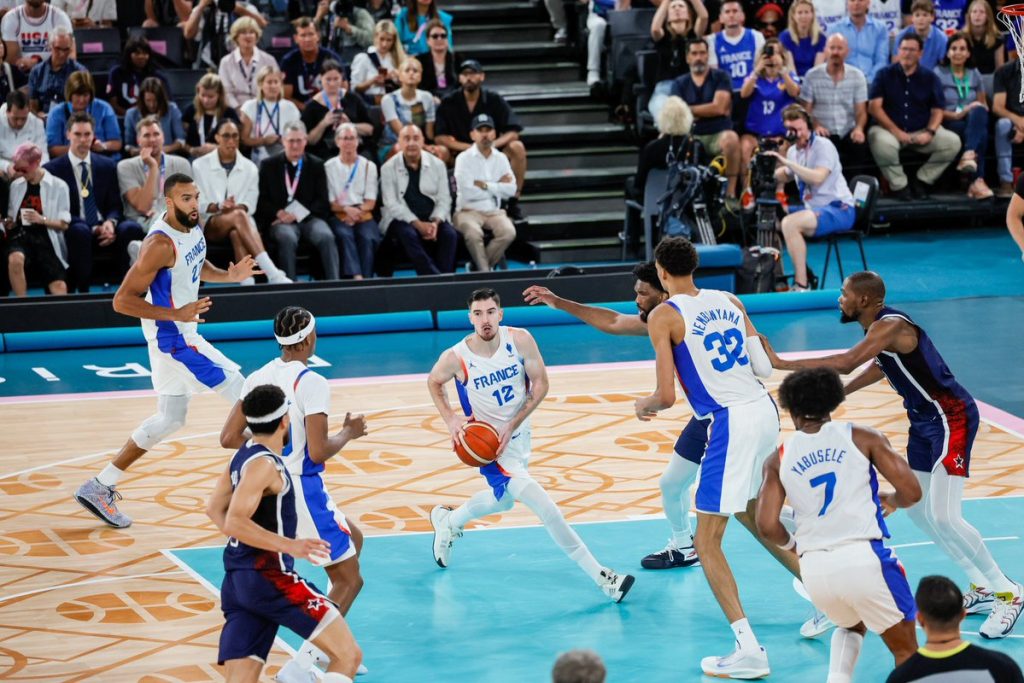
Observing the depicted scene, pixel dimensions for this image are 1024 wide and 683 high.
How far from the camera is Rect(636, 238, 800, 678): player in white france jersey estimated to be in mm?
6211

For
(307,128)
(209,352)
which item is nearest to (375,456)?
(209,352)

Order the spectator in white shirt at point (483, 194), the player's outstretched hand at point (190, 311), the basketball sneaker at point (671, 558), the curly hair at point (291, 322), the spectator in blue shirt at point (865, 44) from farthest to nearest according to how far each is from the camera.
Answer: the spectator in blue shirt at point (865, 44)
the spectator in white shirt at point (483, 194)
the player's outstretched hand at point (190, 311)
the basketball sneaker at point (671, 558)
the curly hair at point (291, 322)

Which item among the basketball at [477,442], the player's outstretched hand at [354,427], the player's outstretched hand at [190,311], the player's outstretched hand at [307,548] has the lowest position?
the basketball at [477,442]

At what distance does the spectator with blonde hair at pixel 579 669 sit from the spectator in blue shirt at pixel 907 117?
1308 cm

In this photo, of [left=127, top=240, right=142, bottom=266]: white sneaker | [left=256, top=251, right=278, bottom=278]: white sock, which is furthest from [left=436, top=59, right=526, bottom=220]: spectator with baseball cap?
[left=127, top=240, right=142, bottom=266]: white sneaker

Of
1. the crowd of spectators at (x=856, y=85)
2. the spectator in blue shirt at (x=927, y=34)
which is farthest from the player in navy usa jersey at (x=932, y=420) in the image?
the spectator in blue shirt at (x=927, y=34)

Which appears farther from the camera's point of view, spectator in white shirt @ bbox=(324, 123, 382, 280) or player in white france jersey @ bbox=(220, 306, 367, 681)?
spectator in white shirt @ bbox=(324, 123, 382, 280)

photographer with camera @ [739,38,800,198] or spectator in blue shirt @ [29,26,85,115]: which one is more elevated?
spectator in blue shirt @ [29,26,85,115]

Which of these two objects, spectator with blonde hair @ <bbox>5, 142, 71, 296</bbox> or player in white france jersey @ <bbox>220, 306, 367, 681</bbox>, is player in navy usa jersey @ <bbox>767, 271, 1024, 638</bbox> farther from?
spectator with blonde hair @ <bbox>5, 142, 71, 296</bbox>

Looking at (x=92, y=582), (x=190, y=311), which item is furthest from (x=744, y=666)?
(x=190, y=311)

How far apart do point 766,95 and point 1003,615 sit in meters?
9.63

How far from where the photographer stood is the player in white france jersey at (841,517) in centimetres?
513

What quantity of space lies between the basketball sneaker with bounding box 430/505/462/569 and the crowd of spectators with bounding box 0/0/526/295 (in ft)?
18.4

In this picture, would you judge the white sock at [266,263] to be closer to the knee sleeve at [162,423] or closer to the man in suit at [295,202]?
the man in suit at [295,202]
